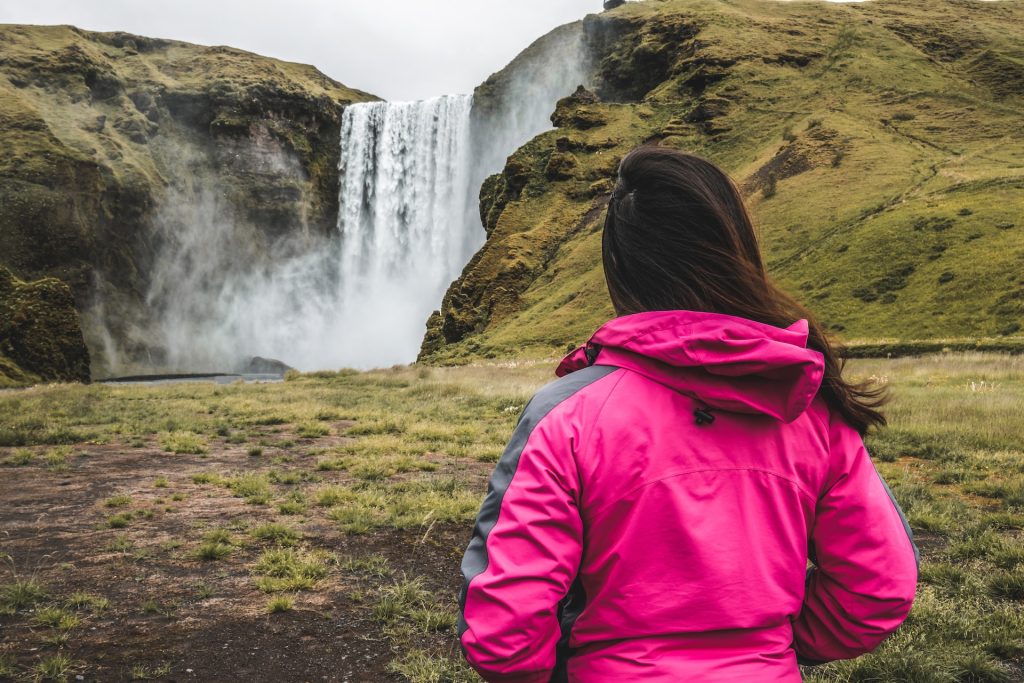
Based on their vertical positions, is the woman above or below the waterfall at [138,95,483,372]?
above

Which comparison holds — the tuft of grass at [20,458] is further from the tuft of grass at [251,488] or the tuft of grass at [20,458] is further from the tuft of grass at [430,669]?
the tuft of grass at [430,669]

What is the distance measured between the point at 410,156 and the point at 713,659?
74082 mm

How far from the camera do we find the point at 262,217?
299 feet

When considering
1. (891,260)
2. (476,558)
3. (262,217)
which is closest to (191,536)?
(476,558)

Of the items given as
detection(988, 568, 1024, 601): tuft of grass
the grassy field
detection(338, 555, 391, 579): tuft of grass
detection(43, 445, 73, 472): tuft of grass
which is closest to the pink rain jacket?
the grassy field

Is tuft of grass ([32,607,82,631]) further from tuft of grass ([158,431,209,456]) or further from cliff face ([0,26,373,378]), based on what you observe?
cliff face ([0,26,373,378])

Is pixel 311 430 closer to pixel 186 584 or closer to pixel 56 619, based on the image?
pixel 186 584

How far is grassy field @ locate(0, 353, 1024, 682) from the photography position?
16.4 feet

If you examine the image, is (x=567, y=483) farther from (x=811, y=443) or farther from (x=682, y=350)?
(x=811, y=443)

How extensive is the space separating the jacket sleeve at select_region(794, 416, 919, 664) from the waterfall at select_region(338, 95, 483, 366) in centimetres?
7229

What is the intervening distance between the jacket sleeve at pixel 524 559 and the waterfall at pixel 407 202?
72355mm

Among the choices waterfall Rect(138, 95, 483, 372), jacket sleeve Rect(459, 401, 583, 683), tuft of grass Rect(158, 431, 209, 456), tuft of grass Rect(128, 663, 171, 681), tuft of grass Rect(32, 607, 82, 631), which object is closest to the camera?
jacket sleeve Rect(459, 401, 583, 683)

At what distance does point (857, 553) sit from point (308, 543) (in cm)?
658

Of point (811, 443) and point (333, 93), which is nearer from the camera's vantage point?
point (811, 443)
